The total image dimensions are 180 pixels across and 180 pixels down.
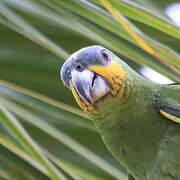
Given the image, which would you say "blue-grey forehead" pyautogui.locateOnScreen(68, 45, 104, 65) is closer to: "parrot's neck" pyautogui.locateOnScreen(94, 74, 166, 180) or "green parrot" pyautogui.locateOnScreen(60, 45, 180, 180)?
"green parrot" pyautogui.locateOnScreen(60, 45, 180, 180)

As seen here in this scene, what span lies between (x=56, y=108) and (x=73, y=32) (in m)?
0.20

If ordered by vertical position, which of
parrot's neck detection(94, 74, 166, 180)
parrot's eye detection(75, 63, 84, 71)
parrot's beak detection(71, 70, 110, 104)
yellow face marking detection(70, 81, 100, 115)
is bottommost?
parrot's neck detection(94, 74, 166, 180)

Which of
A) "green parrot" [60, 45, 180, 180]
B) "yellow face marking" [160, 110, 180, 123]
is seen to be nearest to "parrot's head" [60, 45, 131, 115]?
"green parrot" [60, 45, 180, 180]

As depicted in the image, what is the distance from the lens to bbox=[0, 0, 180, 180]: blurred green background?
88 centimetres

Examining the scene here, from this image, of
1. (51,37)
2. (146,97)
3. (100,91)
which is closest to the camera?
(100,91)

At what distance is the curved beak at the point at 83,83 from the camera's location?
87 centimetres

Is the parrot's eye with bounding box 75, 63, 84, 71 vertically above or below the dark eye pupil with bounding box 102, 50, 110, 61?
below

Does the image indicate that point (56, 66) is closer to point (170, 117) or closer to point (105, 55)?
point (105, 55)

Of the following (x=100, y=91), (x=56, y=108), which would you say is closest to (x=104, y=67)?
(x=100, y=91)

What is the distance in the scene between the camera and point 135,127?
1.00 m

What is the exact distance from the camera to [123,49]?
92 cm

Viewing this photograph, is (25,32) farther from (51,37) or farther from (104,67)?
(104,67)

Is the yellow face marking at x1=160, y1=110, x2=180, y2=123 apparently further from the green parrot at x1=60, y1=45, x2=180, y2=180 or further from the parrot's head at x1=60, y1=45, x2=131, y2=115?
the parrot's head at x1=60, y1=45, x2=131, y2=115

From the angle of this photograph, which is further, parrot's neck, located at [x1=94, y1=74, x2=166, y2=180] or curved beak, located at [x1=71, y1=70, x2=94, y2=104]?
parrot's neck, located at [x1=94, y1=74, x2=166, y2=180]
